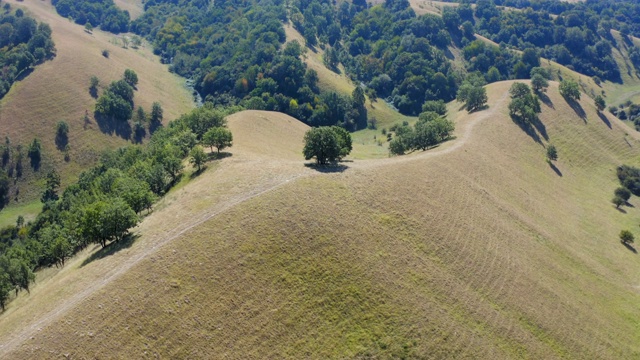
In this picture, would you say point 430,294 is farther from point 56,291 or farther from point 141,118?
point 141,118

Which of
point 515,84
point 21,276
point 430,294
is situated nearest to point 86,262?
point 21,276

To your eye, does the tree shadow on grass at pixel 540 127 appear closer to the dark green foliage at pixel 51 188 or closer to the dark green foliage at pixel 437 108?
the dark green foliage at pixel 437 108

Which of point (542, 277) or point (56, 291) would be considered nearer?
point (56, 291)

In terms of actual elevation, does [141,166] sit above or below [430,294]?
below

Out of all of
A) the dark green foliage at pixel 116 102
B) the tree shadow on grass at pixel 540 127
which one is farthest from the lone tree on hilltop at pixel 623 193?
the dark green foliage at pixel 116 102

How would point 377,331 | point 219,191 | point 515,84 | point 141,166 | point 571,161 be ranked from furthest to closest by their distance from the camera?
point 515,84, point 571,161, point 141,166, point 219,191, point 377,331

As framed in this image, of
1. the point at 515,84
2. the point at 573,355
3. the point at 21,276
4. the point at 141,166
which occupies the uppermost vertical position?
the point at 515,84

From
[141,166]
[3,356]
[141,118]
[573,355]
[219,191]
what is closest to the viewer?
[3,356]
